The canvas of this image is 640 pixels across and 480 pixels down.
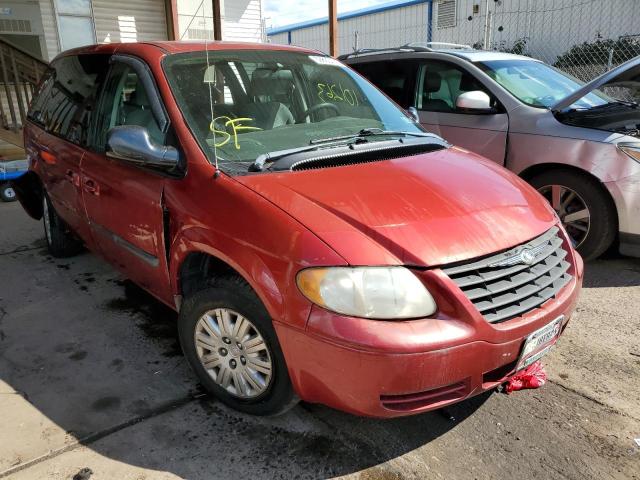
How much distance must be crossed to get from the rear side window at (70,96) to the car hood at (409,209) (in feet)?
5.93

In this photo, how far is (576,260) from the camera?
270 cm

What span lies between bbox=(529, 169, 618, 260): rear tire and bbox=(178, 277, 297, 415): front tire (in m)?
3.17

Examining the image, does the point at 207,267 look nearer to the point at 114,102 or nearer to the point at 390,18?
the point at 114,102

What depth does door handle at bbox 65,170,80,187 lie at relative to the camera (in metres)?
3.65

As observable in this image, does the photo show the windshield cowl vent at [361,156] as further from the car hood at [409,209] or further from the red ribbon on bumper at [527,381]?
the red ribbon on bumper at [527,381]

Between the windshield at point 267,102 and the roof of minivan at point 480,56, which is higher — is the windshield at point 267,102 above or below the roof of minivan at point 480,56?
below

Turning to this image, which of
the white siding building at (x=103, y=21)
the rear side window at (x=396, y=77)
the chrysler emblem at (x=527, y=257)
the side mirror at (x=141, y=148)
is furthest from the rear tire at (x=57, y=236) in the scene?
the white siding building at (x=103, y=21)

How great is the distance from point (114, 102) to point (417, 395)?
2620 mm

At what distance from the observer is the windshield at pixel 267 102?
2822 millimetres

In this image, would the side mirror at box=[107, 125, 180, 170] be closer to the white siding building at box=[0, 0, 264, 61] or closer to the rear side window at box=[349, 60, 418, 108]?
the rear side window at box=[349, 60, 418, 108]

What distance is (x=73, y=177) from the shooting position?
371 centimetres

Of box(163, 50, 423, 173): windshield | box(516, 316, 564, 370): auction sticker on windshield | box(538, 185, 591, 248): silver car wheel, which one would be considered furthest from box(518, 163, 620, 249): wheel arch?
box(516, 316, 564, 370): auction sticker on windshield

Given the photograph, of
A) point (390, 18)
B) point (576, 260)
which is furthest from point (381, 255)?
point (390, 18)

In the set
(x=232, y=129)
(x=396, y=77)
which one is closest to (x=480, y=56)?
(x=396, y=77)
